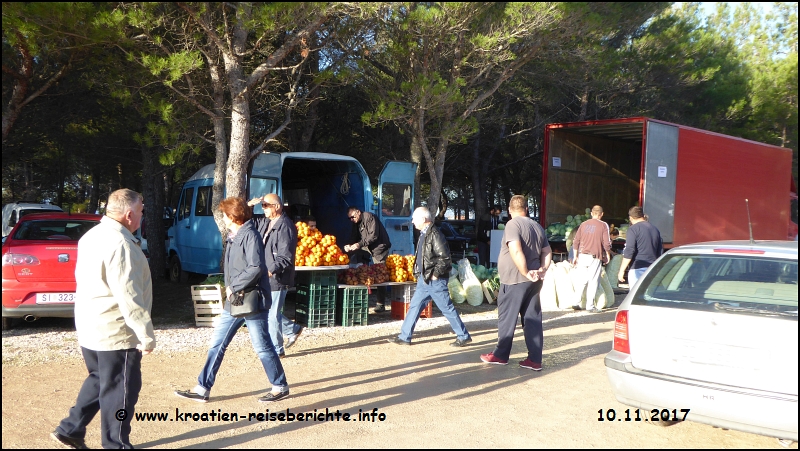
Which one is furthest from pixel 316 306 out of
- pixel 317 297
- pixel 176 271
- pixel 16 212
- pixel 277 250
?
pixel 16 212

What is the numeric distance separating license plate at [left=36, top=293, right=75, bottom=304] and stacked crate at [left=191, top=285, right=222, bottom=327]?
1.55 m

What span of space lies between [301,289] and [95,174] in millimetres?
16119

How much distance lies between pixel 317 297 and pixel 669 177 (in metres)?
8.35

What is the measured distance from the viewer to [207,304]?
904 centimetres

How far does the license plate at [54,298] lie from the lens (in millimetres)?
7816

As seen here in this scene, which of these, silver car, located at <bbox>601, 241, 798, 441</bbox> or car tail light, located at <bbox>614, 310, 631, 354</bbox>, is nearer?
silver car, located at <bbox>601, 241, 798, 441</bbox>

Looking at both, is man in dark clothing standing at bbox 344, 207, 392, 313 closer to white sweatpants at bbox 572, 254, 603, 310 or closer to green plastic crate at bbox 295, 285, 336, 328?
green plastic crate at bbox 295, 285, 336, 328

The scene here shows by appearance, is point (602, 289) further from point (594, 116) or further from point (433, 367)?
point (594, 116)

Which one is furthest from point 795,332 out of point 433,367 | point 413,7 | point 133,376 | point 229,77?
point 413,7

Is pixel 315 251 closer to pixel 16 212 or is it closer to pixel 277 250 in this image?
pixel 277 250

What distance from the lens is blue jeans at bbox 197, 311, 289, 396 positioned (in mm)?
5586

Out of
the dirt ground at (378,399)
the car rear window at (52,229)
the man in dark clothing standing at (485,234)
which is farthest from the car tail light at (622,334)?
the man in dark clothing standing at (485,234)

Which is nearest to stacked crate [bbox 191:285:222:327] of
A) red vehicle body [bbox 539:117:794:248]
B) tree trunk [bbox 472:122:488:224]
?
red vehicle body [bbox 539:117:794:248]

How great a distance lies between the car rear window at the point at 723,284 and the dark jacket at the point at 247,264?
3.02 m
